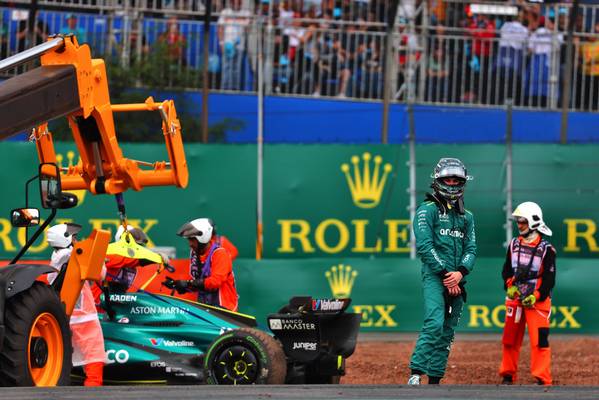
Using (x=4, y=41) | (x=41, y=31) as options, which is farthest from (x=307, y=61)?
(x=4, y=41)

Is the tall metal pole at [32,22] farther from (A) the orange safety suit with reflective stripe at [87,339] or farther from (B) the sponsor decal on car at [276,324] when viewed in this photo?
(B) the sponsor decal on car at [276,324]

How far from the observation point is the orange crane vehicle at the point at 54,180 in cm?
875

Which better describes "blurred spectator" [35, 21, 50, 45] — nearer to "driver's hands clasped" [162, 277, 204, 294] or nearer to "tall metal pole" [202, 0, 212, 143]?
"tall metal pole" [202, 0, 212, 143]

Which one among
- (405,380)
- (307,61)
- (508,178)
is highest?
(307,61)

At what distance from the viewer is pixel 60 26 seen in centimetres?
1911

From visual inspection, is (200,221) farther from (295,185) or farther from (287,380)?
(295,185)

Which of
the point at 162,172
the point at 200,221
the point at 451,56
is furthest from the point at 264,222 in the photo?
the point at 162,172

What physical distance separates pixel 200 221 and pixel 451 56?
296 inches

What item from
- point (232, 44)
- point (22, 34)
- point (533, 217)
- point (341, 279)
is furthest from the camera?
point (232, 44)

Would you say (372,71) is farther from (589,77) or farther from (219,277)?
(219,277)

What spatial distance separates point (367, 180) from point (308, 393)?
1055 cm

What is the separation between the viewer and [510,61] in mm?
19375

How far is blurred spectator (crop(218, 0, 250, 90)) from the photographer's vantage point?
19.0m

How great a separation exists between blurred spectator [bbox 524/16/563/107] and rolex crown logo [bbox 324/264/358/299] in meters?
4.22
